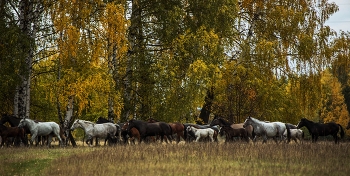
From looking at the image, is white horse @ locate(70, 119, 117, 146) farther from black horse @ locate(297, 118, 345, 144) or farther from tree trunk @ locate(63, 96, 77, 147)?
black horse @ locate(297, 118, 345, 144)

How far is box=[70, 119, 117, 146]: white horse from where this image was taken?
30384 mm

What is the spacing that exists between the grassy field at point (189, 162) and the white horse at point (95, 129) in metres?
6.34

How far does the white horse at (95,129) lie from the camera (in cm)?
3038

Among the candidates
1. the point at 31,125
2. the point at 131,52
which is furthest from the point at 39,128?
the point at 131,52

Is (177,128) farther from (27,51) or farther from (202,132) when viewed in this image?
(27,51)

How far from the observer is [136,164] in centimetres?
1830

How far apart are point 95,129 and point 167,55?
6.83 meters

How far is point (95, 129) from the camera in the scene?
100 feet

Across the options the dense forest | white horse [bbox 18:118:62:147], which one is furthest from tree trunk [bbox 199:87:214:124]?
white horse [bbox 18:118:62:147]

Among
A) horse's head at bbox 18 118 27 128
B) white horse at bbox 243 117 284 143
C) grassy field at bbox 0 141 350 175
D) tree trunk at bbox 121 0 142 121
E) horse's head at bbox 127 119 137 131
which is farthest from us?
tree trunk at bbox 121 0 142 121

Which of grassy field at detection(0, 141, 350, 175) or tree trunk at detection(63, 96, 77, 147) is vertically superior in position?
tree trunk at detection(63, 96, 77, 147)

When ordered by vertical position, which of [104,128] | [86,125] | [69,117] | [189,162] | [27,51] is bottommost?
[189,162]

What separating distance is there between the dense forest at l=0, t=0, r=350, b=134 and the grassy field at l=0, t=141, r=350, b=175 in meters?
6.65

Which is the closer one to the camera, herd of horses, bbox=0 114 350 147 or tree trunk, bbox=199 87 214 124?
herd of horses, bbox=0 114 350 147
